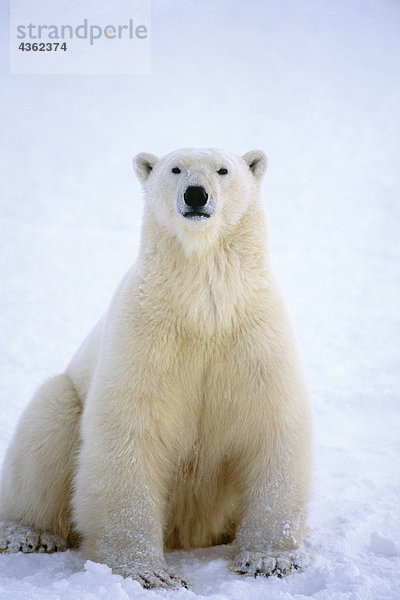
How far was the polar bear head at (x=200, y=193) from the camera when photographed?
2.92 meters

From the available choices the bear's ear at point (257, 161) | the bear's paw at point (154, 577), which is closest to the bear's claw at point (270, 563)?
the bear's paw at point (154, 577)

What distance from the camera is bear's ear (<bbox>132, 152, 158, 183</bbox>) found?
350 centimetres

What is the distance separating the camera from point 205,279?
2.99 metres

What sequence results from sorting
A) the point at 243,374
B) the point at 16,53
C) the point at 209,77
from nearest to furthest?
the point at 243,374 → the point at 16,53 → the point at 209,77

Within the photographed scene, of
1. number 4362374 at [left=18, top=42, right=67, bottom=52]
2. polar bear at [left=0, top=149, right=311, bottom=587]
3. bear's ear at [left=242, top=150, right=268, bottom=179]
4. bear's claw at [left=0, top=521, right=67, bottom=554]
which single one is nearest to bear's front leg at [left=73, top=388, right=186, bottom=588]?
polar bear at [left=0, top=149, right=311, bottom=587]

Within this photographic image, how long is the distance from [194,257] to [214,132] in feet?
185

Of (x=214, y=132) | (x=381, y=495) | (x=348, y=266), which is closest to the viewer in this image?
(x=381, y=495)

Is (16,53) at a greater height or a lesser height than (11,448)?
greater

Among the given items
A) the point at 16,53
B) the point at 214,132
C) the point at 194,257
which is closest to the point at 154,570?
the point at 194,257

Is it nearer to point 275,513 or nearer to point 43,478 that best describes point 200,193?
point 275,513

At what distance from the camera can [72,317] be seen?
36.2 feet

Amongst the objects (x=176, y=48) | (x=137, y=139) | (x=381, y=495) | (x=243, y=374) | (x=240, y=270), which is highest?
(x=176, y=48)

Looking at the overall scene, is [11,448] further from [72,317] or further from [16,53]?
[72,317]

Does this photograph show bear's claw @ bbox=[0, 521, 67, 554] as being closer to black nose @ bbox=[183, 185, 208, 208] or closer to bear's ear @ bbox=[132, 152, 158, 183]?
black nose @ bbox=[183, 185, 208, 208]
